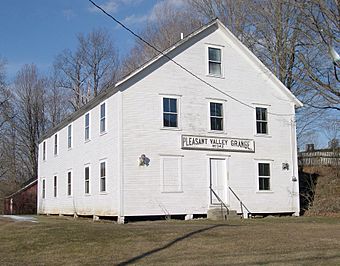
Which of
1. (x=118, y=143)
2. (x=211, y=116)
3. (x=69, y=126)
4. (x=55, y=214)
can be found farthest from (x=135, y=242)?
(x=55, y=214)

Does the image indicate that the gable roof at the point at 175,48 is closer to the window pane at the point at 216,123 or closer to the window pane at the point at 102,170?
the window pane at the point at 102,170

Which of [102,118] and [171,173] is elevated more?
[102,118]

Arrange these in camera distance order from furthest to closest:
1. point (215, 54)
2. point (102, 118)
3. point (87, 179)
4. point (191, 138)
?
1. point (87, 179)
2. point (215, 54)
3. point (102, 118)
4. point (191, 138)

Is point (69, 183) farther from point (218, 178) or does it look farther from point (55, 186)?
point (218, 178)

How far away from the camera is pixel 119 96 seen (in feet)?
67.2

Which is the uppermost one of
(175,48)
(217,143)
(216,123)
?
(175,48)

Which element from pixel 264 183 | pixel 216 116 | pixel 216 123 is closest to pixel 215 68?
pixel 216 116

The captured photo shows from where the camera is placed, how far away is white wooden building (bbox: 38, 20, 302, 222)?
67.3 ft

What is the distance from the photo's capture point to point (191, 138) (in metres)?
21.6

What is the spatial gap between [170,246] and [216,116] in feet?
37.2

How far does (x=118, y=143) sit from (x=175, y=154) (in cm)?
255

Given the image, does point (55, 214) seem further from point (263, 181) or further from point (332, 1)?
point (332, 1)

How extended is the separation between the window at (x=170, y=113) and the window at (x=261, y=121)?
446 centimetres

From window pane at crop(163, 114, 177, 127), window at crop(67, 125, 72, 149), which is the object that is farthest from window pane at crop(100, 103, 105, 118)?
window at crop(67, 125, 72, 149)
